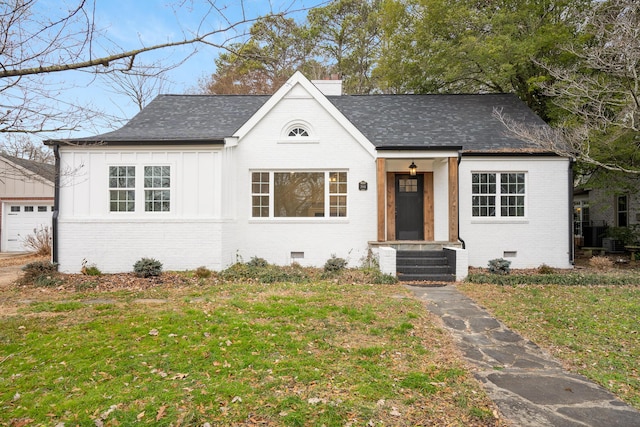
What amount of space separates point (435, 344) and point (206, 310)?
366 cm

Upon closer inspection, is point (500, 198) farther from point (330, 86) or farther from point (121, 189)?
point (121, 189)

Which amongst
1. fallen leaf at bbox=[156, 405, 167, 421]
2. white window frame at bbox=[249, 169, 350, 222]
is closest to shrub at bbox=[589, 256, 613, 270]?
white window frame at bbox=[249, 169, 350, 222]

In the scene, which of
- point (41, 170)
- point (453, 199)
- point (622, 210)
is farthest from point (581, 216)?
point (41, 170)

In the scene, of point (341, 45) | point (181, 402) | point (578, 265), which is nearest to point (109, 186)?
point (181, 402)

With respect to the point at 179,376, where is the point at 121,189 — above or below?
above

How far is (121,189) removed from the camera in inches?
398

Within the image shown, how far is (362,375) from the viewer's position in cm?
378

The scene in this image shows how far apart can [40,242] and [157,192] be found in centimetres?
877

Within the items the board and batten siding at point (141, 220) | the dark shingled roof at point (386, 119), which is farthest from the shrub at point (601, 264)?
the board and batten siding at point (141, 220)

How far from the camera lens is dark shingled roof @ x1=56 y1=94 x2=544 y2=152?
10969 mm

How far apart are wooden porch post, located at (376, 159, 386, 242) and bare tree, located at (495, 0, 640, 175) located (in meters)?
3.88

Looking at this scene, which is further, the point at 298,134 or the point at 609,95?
the point at 298,134

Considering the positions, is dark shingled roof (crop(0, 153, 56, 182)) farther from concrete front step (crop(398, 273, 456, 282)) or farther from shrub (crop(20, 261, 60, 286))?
concrete front step (crop(398, 273, 456, 282))

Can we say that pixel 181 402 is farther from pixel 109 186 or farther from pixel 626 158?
pixel 626 158
